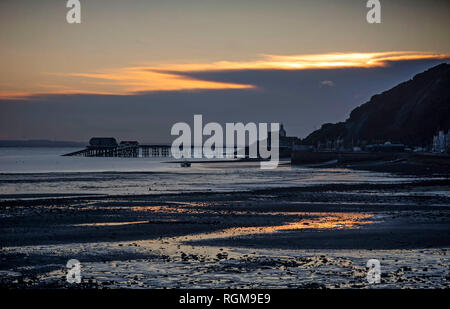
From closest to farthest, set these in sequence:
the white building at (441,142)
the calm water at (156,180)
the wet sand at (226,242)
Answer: the wet sand at (226,242) → the calm water at (156,180) → the white building at (441,142)

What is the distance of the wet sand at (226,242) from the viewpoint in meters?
14.6

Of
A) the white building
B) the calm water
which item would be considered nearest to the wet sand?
the calm water

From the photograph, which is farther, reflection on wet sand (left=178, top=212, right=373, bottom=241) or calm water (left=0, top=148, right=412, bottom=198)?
calm water (left=0, top=148, right=412, bottom=198)

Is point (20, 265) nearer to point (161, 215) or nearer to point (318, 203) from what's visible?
point (161, 215)

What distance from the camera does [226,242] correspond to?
65.8 ft

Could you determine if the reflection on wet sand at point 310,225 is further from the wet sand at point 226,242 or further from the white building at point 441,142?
the white building at point 441,142

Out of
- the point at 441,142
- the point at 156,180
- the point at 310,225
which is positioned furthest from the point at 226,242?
the point at 441,142

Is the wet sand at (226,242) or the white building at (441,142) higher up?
the white building at (441,142)

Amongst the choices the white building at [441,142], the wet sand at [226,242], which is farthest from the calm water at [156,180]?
the white building at [441,142]

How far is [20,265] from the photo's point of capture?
16266 mm

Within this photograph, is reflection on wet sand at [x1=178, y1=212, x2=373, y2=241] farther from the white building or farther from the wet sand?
the white building

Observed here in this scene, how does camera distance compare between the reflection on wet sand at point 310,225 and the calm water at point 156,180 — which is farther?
the calm water at point 156,180

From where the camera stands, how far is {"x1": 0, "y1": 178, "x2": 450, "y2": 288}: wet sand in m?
14.6

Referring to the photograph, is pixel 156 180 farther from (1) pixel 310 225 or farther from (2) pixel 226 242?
(2) pixel 226 242
